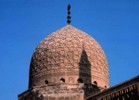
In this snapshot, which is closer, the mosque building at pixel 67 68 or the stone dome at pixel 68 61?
the mosque building at pixel 67 68

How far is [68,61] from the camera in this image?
16.8 m

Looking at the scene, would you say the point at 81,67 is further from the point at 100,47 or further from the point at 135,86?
the point at 135,86

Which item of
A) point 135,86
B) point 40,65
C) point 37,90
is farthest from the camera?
point 40,65

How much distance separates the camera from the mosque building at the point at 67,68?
1586 centimetres

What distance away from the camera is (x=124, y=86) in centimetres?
1281

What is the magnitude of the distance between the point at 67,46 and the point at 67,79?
1738 mm

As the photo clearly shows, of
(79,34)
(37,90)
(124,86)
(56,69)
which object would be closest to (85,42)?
(79,34)

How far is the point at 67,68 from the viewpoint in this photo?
16734mm

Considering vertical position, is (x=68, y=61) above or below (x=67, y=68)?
above

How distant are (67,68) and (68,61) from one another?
1.15 feet

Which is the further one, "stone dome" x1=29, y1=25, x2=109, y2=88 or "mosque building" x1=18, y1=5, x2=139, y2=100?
"stone dome" x1=29, y1=25, x2=109, y2=88

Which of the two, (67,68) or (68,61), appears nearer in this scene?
(67,68)

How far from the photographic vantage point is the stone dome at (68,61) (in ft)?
54.7

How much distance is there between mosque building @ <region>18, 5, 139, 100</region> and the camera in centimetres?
1586
